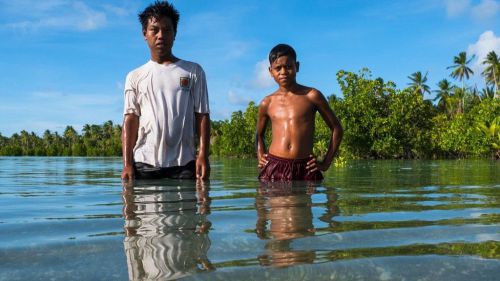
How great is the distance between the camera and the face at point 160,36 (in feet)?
13.7

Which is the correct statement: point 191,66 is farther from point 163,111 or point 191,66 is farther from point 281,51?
point 281,51

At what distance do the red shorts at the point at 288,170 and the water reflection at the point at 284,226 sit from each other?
154cm

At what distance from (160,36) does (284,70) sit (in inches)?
50.1

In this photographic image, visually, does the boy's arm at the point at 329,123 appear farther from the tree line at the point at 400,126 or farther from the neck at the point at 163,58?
Result: the tree line at the point at 400,126

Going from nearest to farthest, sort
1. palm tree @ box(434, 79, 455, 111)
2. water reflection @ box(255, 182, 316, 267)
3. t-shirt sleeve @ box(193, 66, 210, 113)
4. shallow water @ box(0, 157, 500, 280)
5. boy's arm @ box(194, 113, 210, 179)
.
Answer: shallow water @ box(0, 157, 500, 280), water reflection @ box(255, 182, 316, 267), boy's arm @ box(194, 113, 210, 179), t-shirt sleeve @ box(193, 66, 210, 113), palm tree @ box(434, 79, 455, 111)

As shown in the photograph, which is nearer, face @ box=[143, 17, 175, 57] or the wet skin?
face @ box=[143, 17, 175, 57]

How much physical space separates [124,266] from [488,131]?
36381mm

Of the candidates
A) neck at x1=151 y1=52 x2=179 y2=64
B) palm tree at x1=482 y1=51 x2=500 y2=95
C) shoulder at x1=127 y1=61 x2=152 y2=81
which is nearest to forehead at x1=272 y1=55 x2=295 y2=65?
Answer: neck at x1=151 y1=52 x2=179 y2=64

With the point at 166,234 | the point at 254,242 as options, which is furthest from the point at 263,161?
the point at 254,242

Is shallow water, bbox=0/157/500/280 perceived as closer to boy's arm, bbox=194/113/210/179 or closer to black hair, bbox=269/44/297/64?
boy's arm, bbox=194/113/210/179

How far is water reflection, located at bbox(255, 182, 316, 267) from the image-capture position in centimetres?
130

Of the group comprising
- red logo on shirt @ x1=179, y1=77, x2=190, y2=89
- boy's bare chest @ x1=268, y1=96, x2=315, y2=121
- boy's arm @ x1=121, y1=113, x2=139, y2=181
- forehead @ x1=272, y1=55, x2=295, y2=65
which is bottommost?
boy's arm @ x1=121, y1=113, x2=139, y2=181

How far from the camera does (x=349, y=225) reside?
1.90 m

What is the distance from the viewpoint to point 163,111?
4.13 meters
